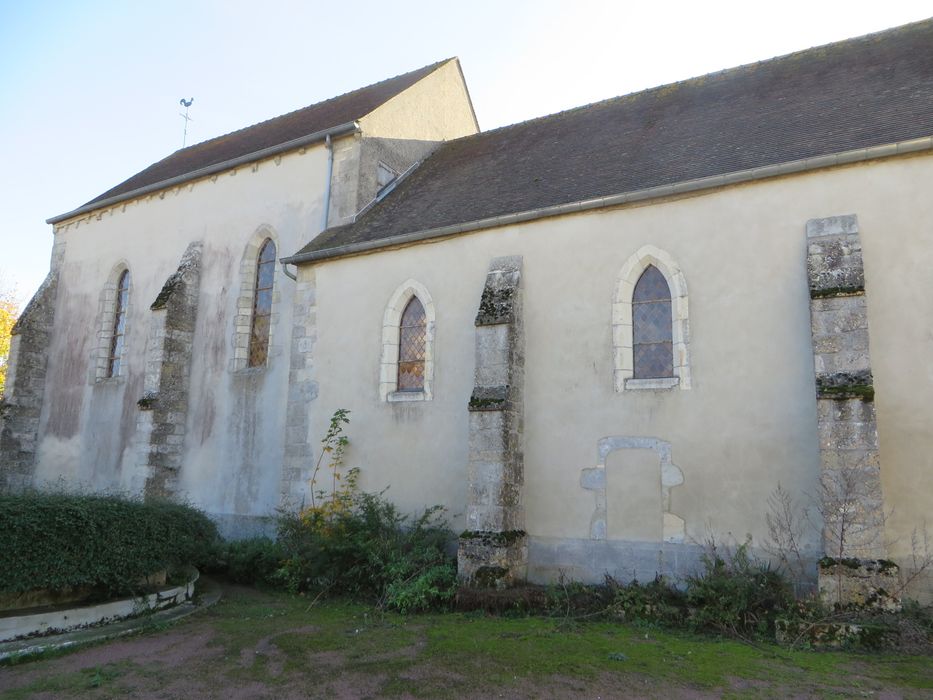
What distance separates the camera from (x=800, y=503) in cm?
808

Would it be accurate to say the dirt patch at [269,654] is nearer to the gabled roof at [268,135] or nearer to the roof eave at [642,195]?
the roof eave at [642,195]

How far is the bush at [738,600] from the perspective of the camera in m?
7.38

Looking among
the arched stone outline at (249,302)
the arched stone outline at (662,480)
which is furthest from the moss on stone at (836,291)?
the arched stone outline at (249,302)

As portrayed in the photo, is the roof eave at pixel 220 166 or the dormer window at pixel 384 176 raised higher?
the roof eave at pixel 220 166

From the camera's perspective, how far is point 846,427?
7.44 m

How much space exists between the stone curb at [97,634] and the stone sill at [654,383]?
6.15 meters

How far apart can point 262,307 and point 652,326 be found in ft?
26.9

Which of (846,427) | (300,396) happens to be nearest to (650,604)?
(846,427)

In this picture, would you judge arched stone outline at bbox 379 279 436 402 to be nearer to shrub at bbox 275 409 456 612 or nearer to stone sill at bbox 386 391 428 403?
stone sill at bbox 386 391 428 403

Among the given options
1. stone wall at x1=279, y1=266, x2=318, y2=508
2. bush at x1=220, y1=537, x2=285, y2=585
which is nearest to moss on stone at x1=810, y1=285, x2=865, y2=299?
stone wall at x1=279, y1=266, x2=318, y2=508

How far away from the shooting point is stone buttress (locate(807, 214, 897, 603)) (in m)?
7.17

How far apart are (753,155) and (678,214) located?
1.29 metres

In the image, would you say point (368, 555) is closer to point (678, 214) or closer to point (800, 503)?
point (800, 503)

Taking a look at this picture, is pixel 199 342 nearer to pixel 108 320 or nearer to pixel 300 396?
pixel 300 396
